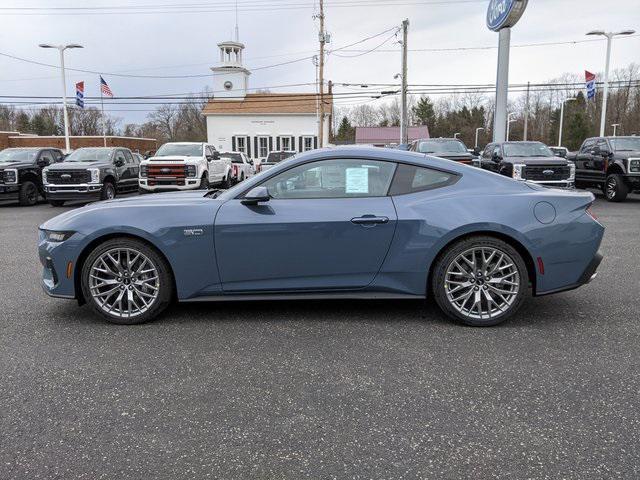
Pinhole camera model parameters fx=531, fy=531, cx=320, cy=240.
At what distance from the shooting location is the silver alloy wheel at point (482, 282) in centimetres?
439

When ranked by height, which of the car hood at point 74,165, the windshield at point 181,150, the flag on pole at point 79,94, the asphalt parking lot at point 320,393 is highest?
the flag on pole at point 79,94

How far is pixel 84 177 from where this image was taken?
15.4 meters

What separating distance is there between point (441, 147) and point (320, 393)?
50.2 feet

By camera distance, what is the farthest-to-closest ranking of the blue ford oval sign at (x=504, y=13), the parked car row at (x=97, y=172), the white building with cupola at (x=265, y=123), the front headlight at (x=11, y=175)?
the white building with cupola at (x=265, y=123) < the blue ford oval sign at (x=504, y=13) < the front headlight at (x=11, y=175) < the parked car row at (x=97, y=172)

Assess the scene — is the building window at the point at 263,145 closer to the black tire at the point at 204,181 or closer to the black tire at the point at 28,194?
the black tire at the point at 204,181

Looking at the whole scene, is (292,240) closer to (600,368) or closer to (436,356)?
(436,356)

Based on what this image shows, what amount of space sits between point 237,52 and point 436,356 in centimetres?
5924

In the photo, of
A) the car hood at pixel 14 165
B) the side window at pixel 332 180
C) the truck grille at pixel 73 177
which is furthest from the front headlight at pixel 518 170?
the car hood at pixel 14 165

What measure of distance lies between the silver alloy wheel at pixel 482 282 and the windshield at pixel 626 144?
13412mm

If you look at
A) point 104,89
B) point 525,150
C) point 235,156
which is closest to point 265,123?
point 104,89

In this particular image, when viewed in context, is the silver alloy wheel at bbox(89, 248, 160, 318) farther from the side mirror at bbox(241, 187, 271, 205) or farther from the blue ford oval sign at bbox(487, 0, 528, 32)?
the blue ford oval sign at bbox(487, 0, 528, 32)

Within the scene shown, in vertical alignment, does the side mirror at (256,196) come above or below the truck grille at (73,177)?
above

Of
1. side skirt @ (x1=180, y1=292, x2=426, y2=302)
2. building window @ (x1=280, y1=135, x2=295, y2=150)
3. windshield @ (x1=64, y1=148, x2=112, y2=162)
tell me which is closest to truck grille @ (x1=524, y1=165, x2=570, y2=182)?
side skirt @ (x1=180, y1=292, x2=426, y2=302)

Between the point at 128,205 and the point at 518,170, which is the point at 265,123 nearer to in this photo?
the point at 518,170
